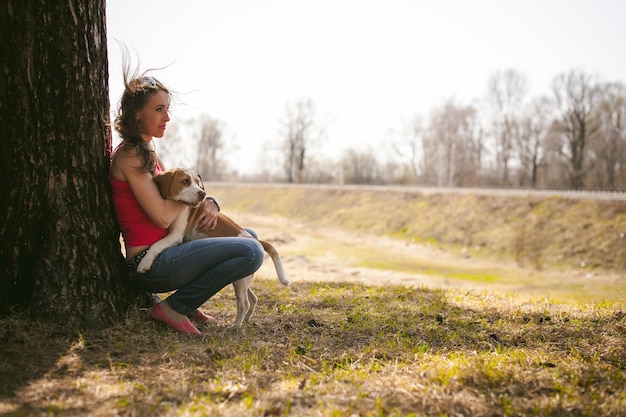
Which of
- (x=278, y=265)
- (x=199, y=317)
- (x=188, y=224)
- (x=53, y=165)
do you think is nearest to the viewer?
(x=53, y=165)

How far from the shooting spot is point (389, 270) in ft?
51.4

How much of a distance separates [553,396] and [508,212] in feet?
69.3

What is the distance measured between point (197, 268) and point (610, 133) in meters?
48.2

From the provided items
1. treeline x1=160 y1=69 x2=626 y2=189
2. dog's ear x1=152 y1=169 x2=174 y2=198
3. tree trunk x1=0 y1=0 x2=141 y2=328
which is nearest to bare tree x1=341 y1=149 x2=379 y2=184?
treeline x1=160 y1=69 x2=626 y2=189

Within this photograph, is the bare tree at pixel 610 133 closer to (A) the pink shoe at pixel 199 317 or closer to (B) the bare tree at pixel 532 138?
(B) the bare tree at pixel 532 138

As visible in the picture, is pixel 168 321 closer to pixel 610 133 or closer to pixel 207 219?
pixel 207 219

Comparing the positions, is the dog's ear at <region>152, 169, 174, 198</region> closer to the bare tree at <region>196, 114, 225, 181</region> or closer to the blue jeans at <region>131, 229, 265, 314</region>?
the blue jeans at <region>131, 229, 265, 314</region>

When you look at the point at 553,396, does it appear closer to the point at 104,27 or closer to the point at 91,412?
the point at 91,412

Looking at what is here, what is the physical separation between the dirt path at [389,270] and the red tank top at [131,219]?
5.98 meters

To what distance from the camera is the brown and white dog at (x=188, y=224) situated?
11.9 feet

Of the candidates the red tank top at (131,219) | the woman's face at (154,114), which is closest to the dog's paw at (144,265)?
the red tank top at (131,219)

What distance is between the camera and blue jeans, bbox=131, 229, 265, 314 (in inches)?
137

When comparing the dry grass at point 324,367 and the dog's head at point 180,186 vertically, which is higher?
the dog's head at point 180,186

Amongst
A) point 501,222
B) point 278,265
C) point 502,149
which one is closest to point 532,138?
point 502,149
